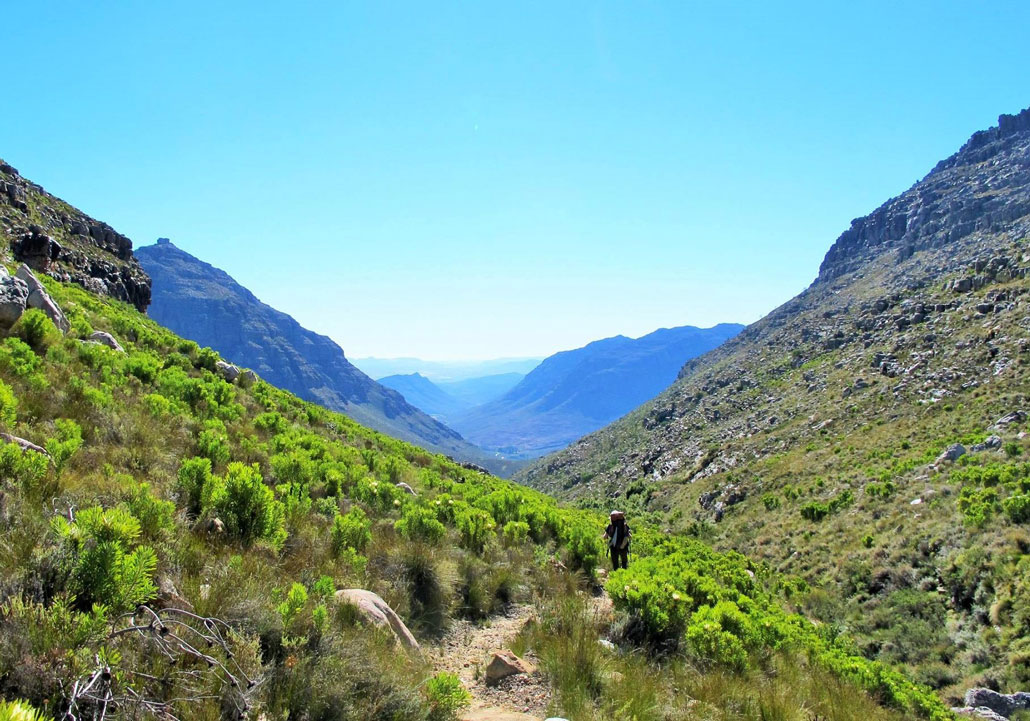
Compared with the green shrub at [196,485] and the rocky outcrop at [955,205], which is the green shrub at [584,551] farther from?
the rocky outcrop at [955,205]

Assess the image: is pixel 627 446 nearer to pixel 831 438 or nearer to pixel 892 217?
pixel 831 438

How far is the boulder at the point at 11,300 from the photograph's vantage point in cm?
973

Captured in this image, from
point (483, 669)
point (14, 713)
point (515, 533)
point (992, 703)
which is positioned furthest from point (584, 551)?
point (992, 703)

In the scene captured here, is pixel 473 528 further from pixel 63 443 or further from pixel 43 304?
pixel 43 304

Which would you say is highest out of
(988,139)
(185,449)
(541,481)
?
(988,139)

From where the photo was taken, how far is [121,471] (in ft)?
20.3

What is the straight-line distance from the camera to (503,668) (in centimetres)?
548

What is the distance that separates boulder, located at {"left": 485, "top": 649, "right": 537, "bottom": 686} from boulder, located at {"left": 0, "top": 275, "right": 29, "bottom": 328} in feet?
36.1

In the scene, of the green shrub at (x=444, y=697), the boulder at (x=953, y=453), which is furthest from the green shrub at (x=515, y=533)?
the boulder at (x=953, y=453)

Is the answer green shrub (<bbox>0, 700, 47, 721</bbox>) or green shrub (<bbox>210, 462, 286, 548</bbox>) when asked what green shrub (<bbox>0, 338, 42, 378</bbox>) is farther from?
green shrub (<bbox>0, 700, 47, 721</bbox>)

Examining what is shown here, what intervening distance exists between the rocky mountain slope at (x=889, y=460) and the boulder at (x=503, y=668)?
552 inches

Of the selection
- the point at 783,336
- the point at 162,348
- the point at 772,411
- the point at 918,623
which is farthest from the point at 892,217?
the point at 162,348

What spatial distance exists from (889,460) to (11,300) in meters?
40.1

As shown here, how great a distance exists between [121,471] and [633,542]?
15204mm
